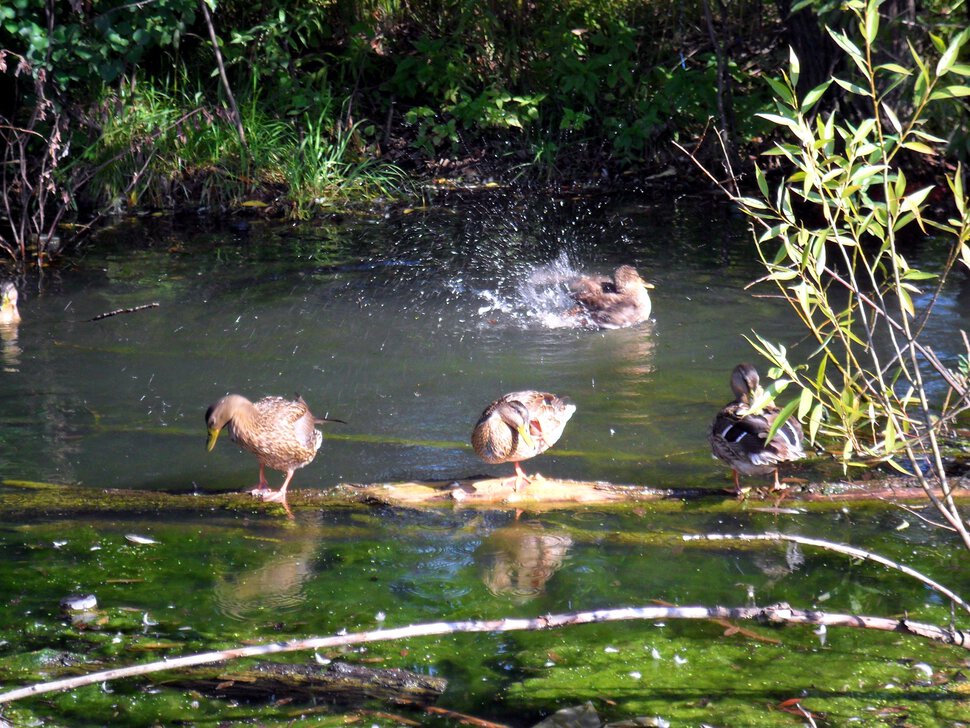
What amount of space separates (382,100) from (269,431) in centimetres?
1119

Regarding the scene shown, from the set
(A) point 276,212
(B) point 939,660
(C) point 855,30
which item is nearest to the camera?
(B) point 939,660

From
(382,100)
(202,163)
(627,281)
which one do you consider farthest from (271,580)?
(382,100)

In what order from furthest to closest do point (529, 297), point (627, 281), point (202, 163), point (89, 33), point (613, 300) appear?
point (202, 163) → point (89, 33) → point (529, 297) → point (627, 281) → point (613, 300)

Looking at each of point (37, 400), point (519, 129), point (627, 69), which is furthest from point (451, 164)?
point (37, 400)

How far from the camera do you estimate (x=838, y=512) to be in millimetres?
5414

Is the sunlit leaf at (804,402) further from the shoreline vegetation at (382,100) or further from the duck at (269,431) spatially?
the shoreline vegetation at (382,100)

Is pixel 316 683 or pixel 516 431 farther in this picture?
pixel 516 431

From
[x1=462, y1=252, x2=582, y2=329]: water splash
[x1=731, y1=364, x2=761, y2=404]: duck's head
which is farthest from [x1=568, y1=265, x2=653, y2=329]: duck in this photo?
[x1=731, y1=364, x2=761, y2=404]: duck's head

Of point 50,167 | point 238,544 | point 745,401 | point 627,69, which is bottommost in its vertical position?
point 238,544

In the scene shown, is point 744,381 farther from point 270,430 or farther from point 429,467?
point 270,430

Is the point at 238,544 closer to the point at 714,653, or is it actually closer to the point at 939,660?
the point at 714,653

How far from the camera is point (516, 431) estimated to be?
595 centimetres

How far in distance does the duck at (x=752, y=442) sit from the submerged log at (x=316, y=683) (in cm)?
240

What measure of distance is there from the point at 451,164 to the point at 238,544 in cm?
1076
